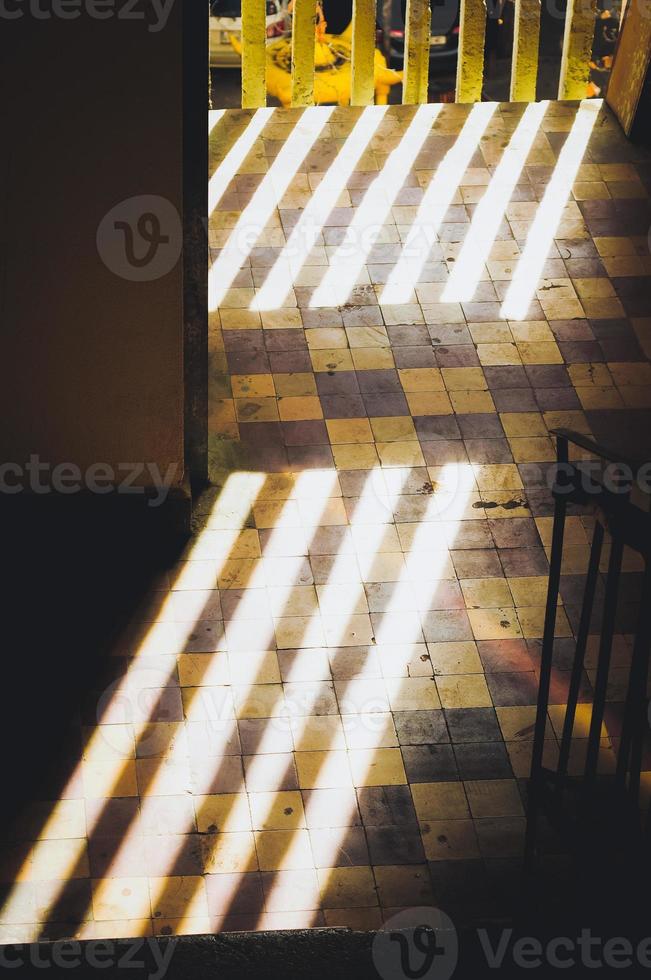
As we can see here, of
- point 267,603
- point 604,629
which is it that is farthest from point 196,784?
point 604,629

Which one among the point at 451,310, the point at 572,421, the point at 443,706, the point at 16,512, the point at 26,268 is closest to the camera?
the point at 26,268

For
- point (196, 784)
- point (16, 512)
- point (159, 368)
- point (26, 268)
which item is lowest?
point (196, 784)

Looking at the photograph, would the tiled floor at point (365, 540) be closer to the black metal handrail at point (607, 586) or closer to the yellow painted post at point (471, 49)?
the yellow painted post at point (471, 49)

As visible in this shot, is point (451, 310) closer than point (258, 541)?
No

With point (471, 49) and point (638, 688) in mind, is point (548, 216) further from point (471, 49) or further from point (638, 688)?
point (638, 688)

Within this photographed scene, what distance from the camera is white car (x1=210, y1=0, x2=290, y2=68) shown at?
13773mm

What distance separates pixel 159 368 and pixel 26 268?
61 centimetres

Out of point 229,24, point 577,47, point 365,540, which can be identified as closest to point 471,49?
point 577,47

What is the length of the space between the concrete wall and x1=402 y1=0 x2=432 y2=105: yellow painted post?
359 centimetres

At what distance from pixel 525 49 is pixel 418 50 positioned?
2.09 ft

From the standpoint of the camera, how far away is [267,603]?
202 inches

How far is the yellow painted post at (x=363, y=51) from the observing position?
7484mm

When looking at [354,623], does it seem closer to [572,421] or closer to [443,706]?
[443,706]

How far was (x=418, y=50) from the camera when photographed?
7.68 meters
